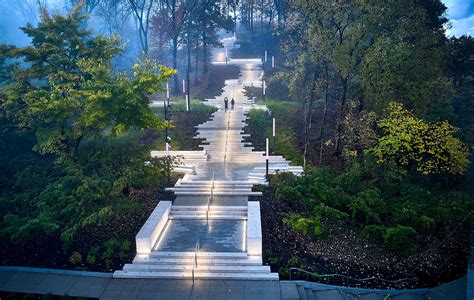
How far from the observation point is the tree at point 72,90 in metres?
15.8

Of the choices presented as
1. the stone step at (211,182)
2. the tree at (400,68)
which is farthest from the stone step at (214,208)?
the tree at (400,68)

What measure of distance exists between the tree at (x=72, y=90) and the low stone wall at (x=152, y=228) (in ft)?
13.7

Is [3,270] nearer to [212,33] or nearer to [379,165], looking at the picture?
[379,165]

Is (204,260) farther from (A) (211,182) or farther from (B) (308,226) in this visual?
(A) (211,182)

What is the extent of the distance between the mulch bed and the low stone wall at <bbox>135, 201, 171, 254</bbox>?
4.06 m

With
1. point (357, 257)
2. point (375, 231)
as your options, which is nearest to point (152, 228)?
point (357, 257)

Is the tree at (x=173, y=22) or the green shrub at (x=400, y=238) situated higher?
the tree at (x=173, y=22)

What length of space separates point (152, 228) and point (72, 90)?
7.19 meters

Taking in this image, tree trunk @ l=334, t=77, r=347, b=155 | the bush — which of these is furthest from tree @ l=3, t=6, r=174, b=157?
tree trunk @ l=334, t=77, r=347, b=155

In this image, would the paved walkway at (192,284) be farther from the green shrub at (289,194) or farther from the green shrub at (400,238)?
the green shrub at (289,194)

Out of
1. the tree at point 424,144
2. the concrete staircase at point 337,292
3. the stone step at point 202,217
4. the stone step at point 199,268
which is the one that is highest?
the tree at point 424,144

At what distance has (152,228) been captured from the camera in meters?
13.1

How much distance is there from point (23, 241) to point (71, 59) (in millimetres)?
10097

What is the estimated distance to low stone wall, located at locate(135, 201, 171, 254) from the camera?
40.8 feet
